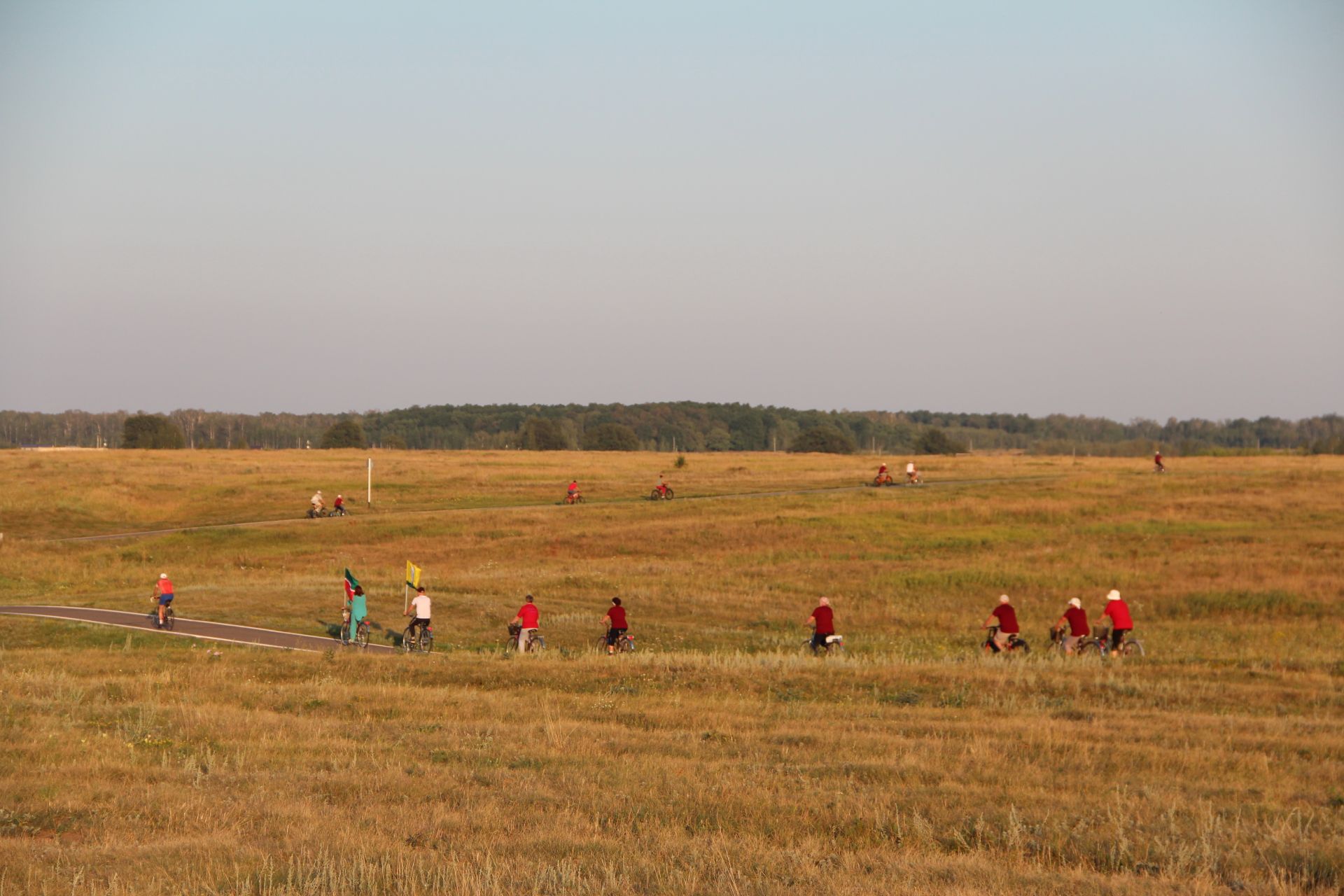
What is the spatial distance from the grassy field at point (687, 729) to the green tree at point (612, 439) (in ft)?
432

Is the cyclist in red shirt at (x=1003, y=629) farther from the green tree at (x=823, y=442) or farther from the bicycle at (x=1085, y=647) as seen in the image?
the green tree at (x=823, y=442)

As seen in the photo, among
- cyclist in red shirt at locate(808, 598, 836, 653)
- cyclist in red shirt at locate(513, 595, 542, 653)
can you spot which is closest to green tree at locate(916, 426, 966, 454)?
cyclist in red shirt at locate(808, 598, 836, 653)

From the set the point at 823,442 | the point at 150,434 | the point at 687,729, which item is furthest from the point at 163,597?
the point at 823,442

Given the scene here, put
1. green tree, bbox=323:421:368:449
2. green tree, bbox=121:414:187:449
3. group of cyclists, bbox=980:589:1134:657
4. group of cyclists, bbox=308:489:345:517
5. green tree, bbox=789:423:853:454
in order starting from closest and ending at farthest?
group of cyclists, bbox=980:589:1134:657 < group of cyclists, bbox=308:489:345:517 < green tree, bbox=121:414:187:449 < green tree, bbox=789:423:853:454 < green tree, bbox=323:421:368:449

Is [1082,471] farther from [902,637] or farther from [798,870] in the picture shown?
[798,870]

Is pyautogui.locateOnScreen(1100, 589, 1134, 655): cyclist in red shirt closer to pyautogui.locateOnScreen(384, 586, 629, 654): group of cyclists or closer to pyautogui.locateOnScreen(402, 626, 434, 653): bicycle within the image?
pyautogui.locateOnScreen(384, 586, 629, 654): group of cyclists

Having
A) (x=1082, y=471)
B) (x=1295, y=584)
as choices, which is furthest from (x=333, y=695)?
(x=1082, y=471)

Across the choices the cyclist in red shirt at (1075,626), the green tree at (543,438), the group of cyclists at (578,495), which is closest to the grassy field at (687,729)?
the cyclist in red shirt at (1075,626)

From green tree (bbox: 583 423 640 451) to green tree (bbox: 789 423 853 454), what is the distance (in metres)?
27.4

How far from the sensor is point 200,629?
28.6 meters

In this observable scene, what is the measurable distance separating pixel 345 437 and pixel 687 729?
166 m

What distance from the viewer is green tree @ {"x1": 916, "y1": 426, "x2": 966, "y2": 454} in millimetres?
166875

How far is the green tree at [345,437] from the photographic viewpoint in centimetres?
17412

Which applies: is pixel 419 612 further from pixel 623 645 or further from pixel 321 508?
pixel 321 508
